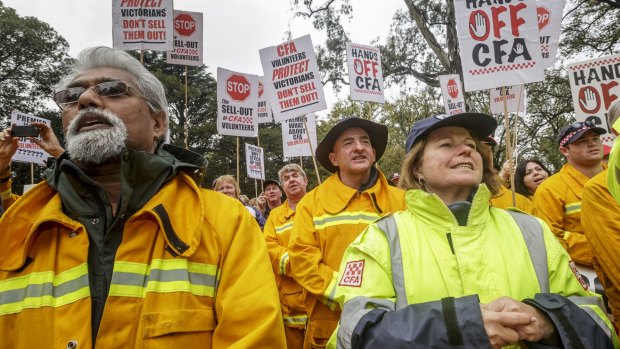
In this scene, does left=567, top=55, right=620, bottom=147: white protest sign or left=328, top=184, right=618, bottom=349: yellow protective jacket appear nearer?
left=328, top=184, right=618, bottom=349: yellow protective jacket

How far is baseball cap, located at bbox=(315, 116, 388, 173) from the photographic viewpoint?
3852 millimetres

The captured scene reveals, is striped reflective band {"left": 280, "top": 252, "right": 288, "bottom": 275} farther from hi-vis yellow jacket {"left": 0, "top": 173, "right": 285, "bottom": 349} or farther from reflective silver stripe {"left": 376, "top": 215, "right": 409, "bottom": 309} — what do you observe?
hi-vis yellow jacket {"left": 0, "top": 173, "right": 285, "bottom": 349}

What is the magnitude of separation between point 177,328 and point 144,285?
20 centimetres

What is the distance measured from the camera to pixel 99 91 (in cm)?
207

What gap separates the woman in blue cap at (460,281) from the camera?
5.29 ft

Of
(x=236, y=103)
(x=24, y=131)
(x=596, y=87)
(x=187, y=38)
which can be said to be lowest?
Answer: (x=24, y=131)

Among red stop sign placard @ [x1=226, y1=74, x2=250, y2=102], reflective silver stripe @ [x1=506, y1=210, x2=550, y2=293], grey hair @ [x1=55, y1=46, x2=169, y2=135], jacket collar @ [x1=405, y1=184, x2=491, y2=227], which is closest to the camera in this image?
reflective silver stripe @ [x1=506, y1=210, x2=550, y2=293]

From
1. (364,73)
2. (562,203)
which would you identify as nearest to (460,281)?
(562,203)

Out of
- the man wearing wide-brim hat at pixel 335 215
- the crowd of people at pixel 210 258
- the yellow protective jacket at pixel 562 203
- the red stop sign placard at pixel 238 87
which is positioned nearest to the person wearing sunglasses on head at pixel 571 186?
the yellow protective jacket at pixel 562 203

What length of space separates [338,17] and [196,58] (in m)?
11.5

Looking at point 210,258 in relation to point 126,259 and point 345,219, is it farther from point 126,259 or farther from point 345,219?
point 345,219

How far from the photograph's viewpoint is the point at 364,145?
384 cm

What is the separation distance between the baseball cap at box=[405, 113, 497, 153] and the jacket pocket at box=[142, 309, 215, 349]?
132cm

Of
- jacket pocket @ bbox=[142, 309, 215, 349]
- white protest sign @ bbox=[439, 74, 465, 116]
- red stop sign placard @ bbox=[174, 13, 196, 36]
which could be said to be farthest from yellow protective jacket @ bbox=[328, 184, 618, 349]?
white protest sign @ bbox=[439, 74, 465, 116]
